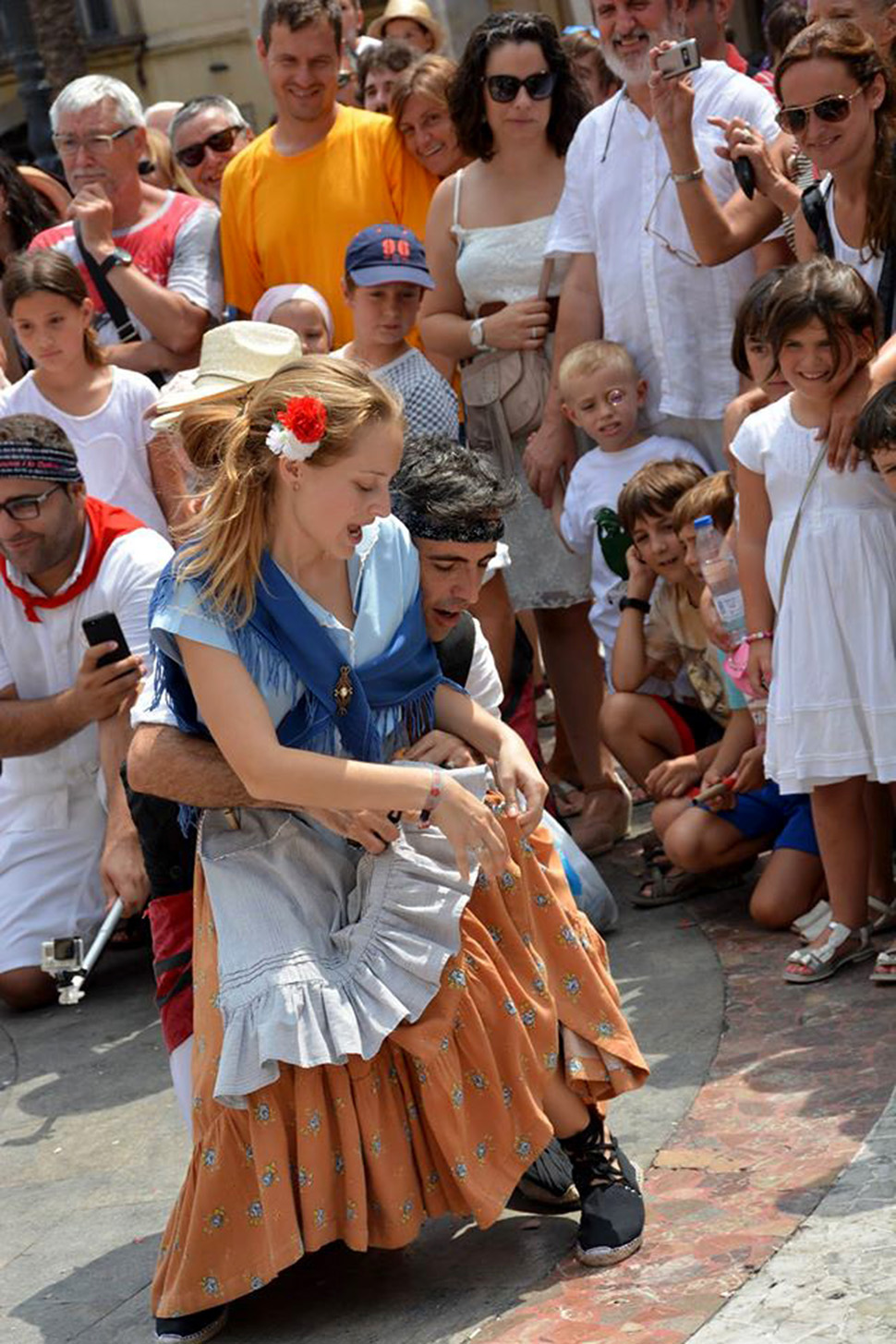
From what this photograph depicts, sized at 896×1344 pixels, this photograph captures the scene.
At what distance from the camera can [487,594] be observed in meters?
5.87

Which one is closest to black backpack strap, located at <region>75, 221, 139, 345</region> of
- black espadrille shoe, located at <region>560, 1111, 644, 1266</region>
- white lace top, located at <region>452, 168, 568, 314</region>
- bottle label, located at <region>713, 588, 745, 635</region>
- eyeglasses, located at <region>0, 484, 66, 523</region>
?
white lace top, located at <region>452, 168, 568, 314</region>

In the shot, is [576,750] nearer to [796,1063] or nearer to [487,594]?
[487,594]

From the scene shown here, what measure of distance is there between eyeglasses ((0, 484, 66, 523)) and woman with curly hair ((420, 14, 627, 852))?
1.44 metres

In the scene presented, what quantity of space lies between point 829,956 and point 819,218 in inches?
73.0

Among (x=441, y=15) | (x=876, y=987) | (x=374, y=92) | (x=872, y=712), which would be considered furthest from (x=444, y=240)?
(x=441, y=15)

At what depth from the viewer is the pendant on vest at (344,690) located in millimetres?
3635

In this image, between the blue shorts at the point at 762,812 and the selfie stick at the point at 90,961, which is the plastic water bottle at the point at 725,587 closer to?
the blue shorts at the point at 762,812

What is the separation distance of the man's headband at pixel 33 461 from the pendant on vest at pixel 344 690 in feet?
7.30

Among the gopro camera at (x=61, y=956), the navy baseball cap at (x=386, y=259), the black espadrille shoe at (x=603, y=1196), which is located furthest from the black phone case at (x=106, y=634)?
the black espadrille shoe at (x=603, y=1196)

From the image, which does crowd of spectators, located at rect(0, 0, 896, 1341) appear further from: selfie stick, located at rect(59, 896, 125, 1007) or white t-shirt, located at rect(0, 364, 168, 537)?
selfie stick, located at rect(59, 896, 125, 1007)

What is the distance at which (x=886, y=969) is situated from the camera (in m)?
4.57

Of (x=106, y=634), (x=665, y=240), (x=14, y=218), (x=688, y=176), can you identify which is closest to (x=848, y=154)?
(x=688, y=176)

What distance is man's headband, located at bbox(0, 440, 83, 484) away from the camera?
18.2 ft

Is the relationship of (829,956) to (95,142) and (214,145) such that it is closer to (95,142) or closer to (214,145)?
(95,142)
